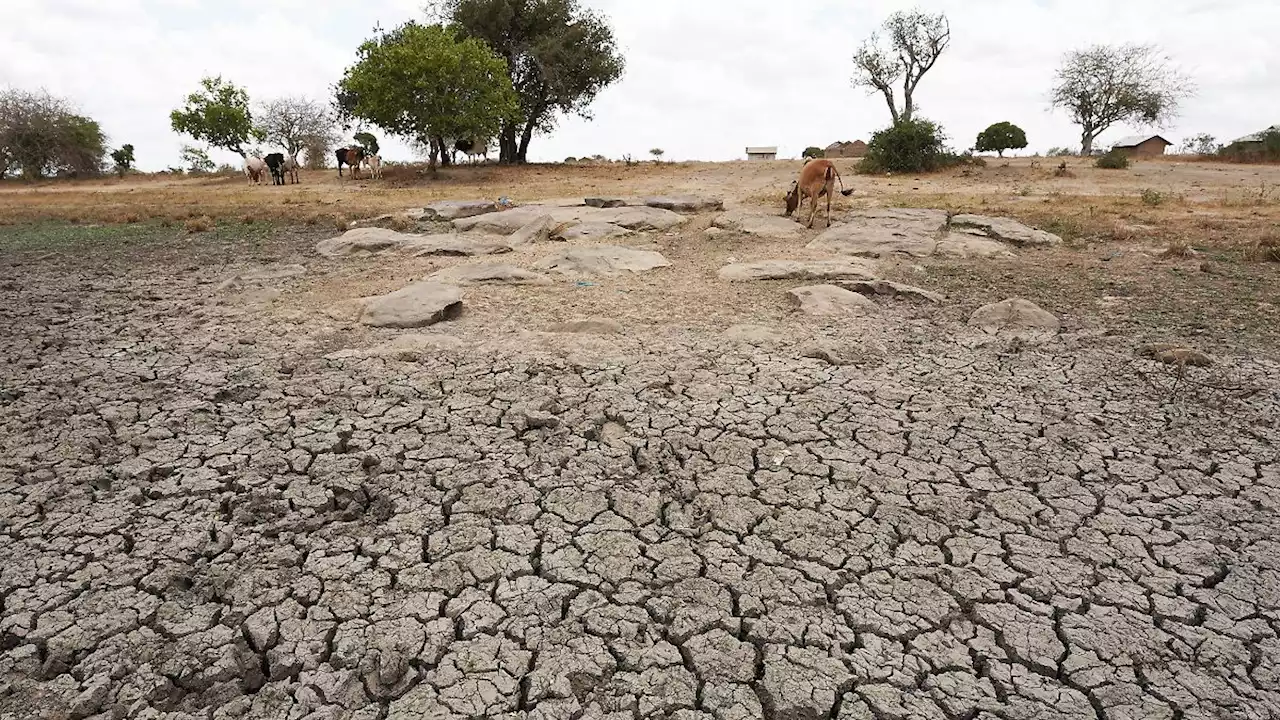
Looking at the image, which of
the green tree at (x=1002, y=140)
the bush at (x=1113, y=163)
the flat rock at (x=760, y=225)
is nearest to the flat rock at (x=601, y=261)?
the flat rock at (x=760, y=225)

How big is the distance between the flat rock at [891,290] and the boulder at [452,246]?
3.94 metres

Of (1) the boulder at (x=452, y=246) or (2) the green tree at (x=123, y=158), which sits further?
(2) the green tree at (x=123, y=158)

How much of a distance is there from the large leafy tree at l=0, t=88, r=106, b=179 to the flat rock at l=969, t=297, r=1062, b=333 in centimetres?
3318

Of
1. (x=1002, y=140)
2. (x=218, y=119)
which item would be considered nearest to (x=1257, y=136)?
(x=1002, y=140)

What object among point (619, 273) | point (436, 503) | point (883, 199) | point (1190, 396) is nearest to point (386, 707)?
point (436, 503)

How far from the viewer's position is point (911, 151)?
1830 centimetres

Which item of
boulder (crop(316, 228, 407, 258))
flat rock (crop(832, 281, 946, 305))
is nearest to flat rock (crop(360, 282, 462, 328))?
boulder (crop(316, 228, 407, 258))

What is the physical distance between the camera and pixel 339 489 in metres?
3.07

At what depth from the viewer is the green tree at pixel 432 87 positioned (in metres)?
17.4

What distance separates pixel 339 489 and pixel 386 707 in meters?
1.27

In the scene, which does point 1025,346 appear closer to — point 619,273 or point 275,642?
point 619,273

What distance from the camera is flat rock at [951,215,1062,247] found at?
7855 mm

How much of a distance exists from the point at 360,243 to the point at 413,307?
10.5ft

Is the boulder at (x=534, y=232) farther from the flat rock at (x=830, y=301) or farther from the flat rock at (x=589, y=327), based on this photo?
the flat rock at (x=830, y=301)
